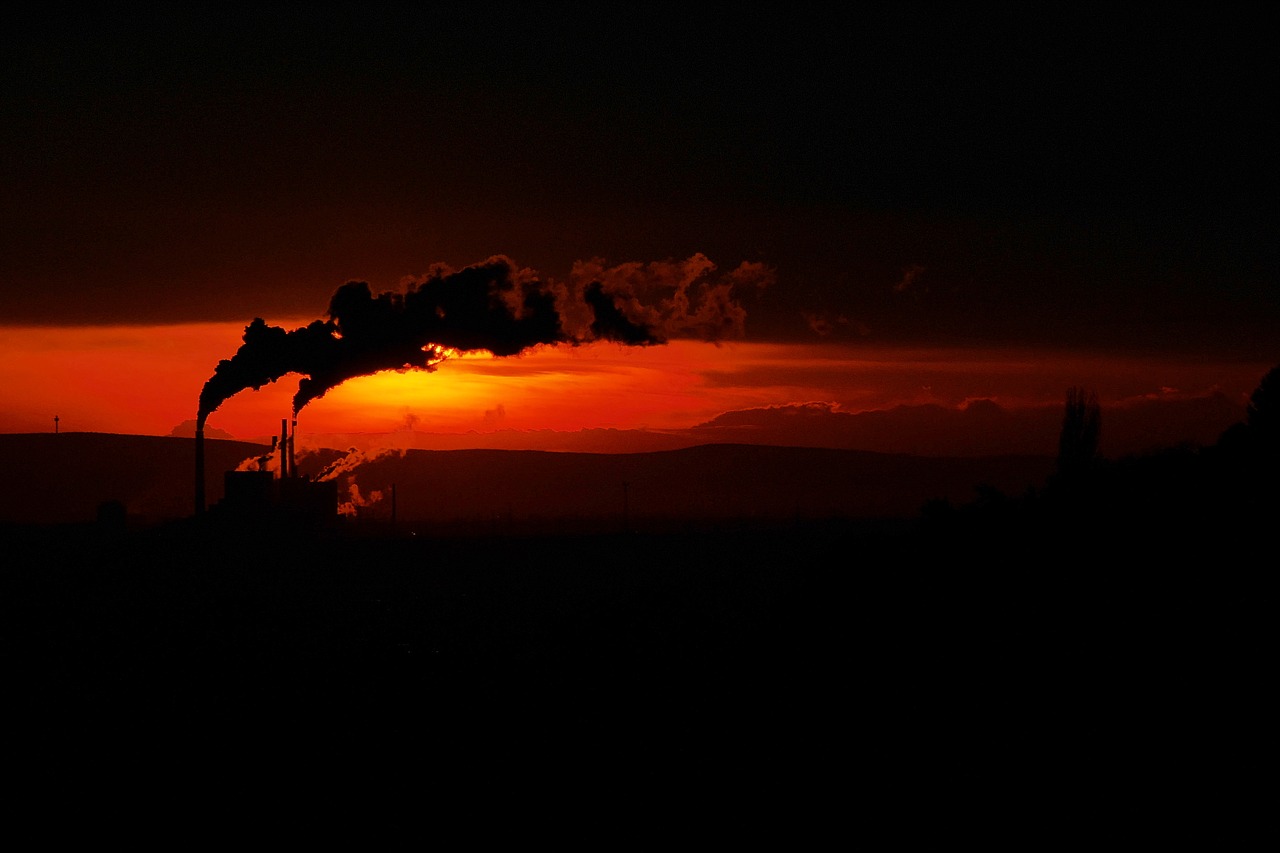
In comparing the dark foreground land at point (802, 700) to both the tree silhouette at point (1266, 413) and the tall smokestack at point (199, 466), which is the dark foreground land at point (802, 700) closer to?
the tree silhouette at point (1266, 413)

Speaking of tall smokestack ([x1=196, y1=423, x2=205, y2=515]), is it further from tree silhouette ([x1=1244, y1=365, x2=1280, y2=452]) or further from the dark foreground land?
tree silhouette ([x1=1244, y1=365, x2=1280, y2=452])

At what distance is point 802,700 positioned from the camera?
25688 millimetres

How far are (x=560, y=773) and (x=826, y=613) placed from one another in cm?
653

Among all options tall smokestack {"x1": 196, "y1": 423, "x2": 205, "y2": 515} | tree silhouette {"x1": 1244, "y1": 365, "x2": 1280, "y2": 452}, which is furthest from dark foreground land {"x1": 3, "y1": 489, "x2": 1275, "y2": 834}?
tall smokestack {"x1": 196, "y1": 423, "x2": 205, "y2": 515}

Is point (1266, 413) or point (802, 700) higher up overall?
point (1266, 413)

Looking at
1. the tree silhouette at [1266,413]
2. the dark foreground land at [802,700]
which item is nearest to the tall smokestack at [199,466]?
the dark foreground land at [802,700]

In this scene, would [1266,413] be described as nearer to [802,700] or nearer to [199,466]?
[802,700]

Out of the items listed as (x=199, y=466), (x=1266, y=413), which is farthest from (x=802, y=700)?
(x=199, y=466)

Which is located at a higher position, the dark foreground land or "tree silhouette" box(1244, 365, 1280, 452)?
"tree silhouette" box(1244, 365, 1280, 452)

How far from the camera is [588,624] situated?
179 feet

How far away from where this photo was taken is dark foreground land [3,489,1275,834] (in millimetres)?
19344

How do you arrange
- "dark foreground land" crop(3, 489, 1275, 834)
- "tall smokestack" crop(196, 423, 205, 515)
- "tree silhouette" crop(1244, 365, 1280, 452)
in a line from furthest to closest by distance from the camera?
"tall smokestack" crop(196, 423, 205, 515), "tree silhouette" crop(1244, 365, 1280, 452), "dark foreground land" crop(3, 489, 1275, 834)

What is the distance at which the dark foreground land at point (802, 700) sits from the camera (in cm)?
1934

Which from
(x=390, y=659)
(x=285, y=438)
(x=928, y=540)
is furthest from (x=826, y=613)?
(x=285, y=438)
